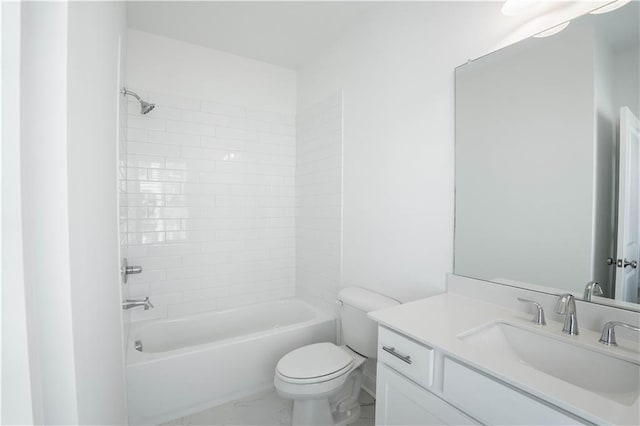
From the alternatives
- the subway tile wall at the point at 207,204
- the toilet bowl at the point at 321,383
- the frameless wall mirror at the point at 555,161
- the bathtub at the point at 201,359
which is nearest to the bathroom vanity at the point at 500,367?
the frameless wall mirror at the point at 555,161

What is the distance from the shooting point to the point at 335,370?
5.25 ft

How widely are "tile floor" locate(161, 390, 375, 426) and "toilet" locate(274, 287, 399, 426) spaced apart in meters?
0.13

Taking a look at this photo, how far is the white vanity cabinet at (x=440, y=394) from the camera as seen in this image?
29.9 inches

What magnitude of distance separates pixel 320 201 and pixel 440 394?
180cm

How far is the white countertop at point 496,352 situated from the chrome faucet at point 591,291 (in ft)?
0.42

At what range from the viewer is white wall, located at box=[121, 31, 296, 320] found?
2.27 meters

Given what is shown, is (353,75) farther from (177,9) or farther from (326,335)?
(326,335)

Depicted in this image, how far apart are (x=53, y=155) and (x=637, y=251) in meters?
1.63

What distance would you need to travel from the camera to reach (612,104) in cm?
102

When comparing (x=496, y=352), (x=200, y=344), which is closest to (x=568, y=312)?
(x=496, y=352)

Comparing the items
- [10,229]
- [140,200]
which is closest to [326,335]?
[140,200]

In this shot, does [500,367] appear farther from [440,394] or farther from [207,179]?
[207,179]

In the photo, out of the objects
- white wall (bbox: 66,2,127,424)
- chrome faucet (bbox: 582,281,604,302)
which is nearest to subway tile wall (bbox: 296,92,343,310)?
chrome faucet (bbox: 582,281,604,302)

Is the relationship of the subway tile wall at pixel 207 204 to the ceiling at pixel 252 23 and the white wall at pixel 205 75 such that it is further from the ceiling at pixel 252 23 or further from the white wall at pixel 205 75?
the ceiling at pixel 252 23
